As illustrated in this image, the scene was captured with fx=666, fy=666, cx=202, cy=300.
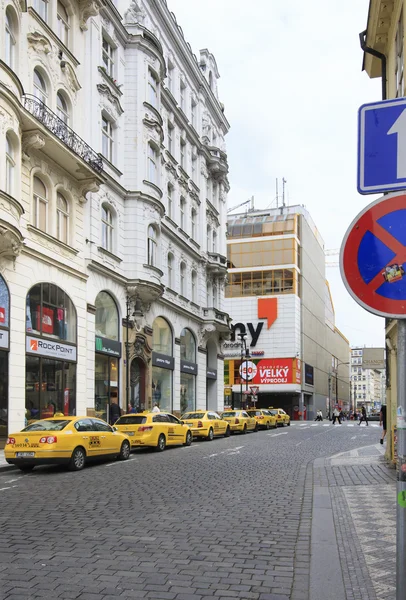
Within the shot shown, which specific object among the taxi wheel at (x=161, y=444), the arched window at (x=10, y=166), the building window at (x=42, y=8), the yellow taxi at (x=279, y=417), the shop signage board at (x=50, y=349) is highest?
the building window at (x=42, y=8)

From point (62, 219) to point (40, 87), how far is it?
198 inches

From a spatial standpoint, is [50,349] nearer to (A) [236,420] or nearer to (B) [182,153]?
(A) [236,420]

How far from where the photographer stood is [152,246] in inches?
1368

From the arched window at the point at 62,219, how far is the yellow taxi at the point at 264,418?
62.9ft

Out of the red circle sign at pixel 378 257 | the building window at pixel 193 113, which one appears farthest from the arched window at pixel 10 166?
the building window at pixel 193 113

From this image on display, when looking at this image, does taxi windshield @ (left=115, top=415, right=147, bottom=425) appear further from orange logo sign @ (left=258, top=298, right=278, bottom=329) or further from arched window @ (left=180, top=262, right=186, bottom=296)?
orange logo sign @ (left=258, top=298, right=278, bottom=329)

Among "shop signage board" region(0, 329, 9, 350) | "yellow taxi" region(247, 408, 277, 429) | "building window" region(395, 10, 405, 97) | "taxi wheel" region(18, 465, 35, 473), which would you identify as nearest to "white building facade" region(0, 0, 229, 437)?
"shop signage board" region(0, 329, 9, 350)

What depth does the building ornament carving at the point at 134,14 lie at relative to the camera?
1348 inches

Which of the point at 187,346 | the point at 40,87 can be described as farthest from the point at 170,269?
the point at 40,87

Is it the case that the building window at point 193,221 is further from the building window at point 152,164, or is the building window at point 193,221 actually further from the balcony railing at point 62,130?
the balcony railing at point 62,130

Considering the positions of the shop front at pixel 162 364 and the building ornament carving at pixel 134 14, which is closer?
the building ornament carving at pixel 134 14

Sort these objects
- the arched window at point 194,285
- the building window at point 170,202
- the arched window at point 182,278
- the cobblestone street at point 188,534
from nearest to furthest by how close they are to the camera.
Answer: the cobblestone street at point 188,534 → the building window at point 170,202 → the arched window at point 182,278 → the arched window at point 194,285

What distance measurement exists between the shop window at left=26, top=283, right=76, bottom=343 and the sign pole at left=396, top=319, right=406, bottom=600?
20.4m

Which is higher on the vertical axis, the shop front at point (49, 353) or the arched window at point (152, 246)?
the arched window at point (152, 246)
